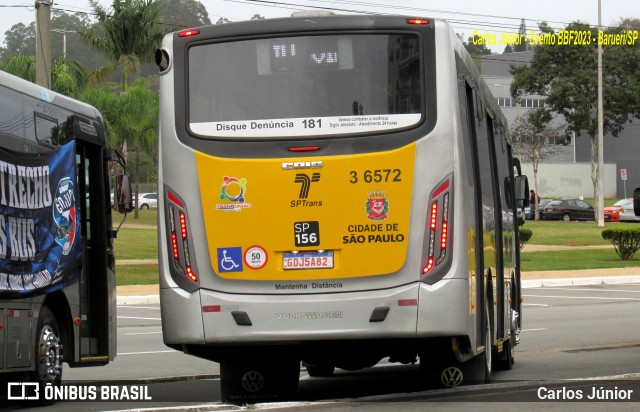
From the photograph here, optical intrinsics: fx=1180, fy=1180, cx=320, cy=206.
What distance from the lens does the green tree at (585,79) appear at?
67000mm

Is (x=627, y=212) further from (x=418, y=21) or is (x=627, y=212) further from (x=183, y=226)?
(x=183, y=226)

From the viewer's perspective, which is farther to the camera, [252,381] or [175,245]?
[252,381]

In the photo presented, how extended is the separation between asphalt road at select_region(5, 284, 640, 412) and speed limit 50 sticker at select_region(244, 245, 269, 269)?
1143mm

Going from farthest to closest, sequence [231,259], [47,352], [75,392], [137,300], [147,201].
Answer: [147,201] → [137,300] → [75,392] → [47,352] → [231,259]

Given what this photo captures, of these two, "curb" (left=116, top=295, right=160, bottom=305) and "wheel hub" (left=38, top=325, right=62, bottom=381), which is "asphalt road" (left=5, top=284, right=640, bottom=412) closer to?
"wheel hub" (left=38, top=325, right=62, bottom=381)

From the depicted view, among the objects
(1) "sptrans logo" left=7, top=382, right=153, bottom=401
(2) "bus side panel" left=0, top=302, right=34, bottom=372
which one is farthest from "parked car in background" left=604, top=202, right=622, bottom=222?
(2) "bus side panel" left=0, top=302, right=34, bottom=372

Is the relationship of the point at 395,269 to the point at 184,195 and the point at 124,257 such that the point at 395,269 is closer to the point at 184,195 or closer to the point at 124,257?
the point at 184,195

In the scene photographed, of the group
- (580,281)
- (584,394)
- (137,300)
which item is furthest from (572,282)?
(584,394)

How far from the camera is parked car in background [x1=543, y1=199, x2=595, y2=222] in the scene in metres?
67.6

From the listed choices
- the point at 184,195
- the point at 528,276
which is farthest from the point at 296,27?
the point at 528,276

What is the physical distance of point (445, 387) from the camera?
1074cm

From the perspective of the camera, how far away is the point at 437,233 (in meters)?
9.13

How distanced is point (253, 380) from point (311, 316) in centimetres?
143

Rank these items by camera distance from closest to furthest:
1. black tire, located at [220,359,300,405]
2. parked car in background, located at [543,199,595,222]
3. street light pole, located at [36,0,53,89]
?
black tire, located at [220,359,300,405]
street light pole, located at [36,0,53,89]
parked car in background, located at [543,199,595,222]
